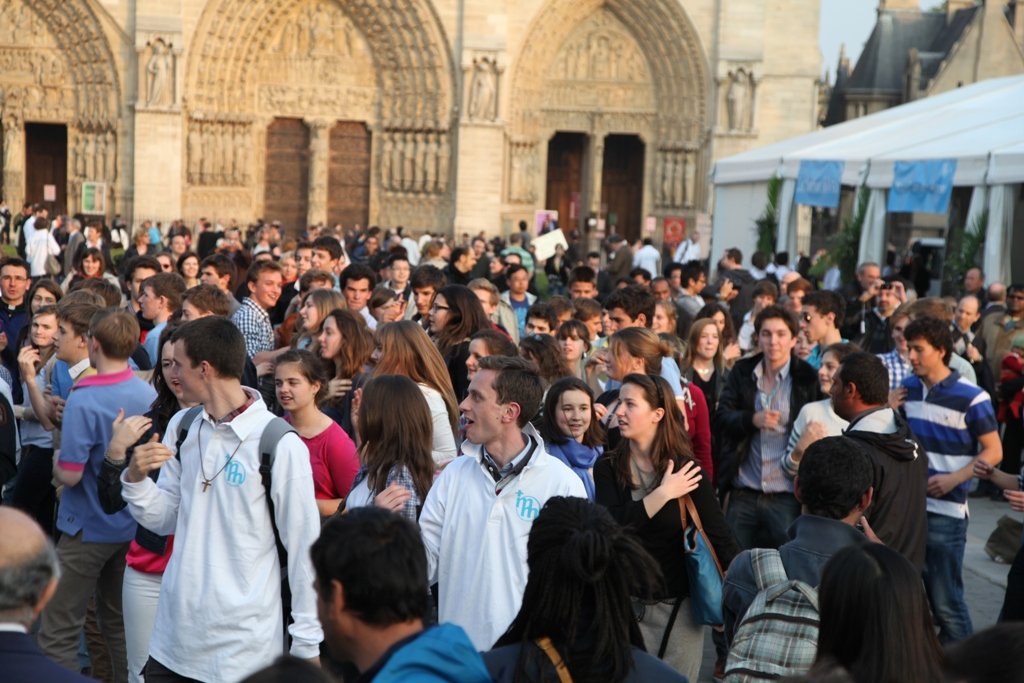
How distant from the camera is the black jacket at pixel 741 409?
672 centimetres

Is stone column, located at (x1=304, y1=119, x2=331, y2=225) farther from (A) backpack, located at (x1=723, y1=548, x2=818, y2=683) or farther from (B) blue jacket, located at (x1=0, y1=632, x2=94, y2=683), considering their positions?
(B) blue jacket, located at (x1=0, y1=632, x2=94, y2=683)

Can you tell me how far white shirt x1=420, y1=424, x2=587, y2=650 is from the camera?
4059 mm

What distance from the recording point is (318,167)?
3028 cm

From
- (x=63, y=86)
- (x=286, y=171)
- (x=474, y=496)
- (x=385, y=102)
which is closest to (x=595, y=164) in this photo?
(x=385, y=102)

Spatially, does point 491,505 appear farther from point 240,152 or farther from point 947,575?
point 240,152

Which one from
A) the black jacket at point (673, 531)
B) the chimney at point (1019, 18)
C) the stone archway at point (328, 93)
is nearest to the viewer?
the black jacket at point (673, 531)

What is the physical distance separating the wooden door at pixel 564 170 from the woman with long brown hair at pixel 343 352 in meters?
25.7

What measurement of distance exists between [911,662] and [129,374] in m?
3.61

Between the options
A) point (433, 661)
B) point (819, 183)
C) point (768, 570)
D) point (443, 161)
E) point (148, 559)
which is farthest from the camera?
point (443, 161)

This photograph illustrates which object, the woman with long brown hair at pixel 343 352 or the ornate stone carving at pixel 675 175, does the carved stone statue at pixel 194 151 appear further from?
the woman with long brown hair at pixel 343 352

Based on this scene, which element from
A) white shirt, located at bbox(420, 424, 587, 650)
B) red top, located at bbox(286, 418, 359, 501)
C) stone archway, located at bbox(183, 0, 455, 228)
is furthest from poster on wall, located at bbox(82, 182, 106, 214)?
white shirt, located at bbox(420, 424, 587, 650)

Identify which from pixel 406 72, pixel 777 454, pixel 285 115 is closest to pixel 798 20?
pixel 406 72

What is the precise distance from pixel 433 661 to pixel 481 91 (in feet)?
88.2

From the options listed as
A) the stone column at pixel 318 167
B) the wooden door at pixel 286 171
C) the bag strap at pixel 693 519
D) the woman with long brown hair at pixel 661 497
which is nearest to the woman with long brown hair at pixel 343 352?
the woman with long brown hair at pixel 661 497
